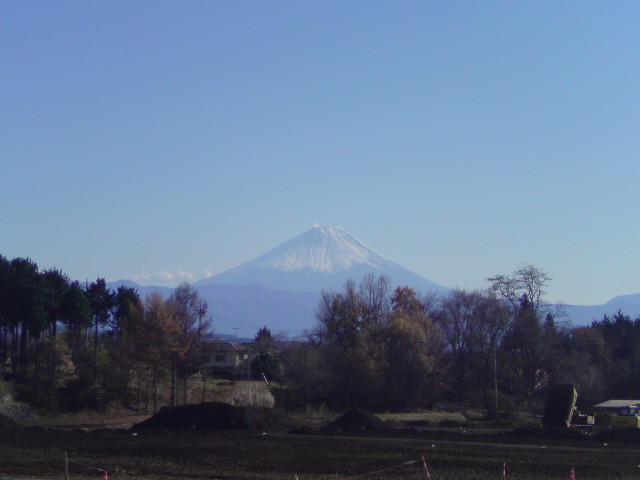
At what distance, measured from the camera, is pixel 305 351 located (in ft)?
253

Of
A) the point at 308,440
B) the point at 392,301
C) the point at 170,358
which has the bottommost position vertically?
the point at 308,440

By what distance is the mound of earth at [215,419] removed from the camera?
159 ft

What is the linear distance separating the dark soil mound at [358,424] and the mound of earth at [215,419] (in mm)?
3153

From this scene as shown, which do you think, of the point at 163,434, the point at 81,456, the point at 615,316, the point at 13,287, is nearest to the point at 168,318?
the point at 13,287

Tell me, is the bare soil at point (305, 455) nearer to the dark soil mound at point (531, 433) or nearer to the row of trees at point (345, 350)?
the dark soil mound at point (531, 433)

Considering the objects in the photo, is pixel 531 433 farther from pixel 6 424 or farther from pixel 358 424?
pixel 6 424

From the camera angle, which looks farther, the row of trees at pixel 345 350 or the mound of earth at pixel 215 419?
the row of trees at pixel 345 350

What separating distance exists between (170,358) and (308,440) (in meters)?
31.8

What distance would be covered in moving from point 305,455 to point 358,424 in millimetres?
17311

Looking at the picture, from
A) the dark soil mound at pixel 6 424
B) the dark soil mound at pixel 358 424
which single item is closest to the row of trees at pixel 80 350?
the dark soil mound at pixel 6 424

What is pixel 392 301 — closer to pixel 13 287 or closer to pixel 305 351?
pixel 305 351

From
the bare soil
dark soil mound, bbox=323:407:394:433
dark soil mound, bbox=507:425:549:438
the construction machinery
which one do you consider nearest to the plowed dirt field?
the bare soil

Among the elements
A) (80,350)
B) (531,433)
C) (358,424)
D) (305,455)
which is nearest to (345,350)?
(80,350)

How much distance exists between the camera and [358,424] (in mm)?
49594
